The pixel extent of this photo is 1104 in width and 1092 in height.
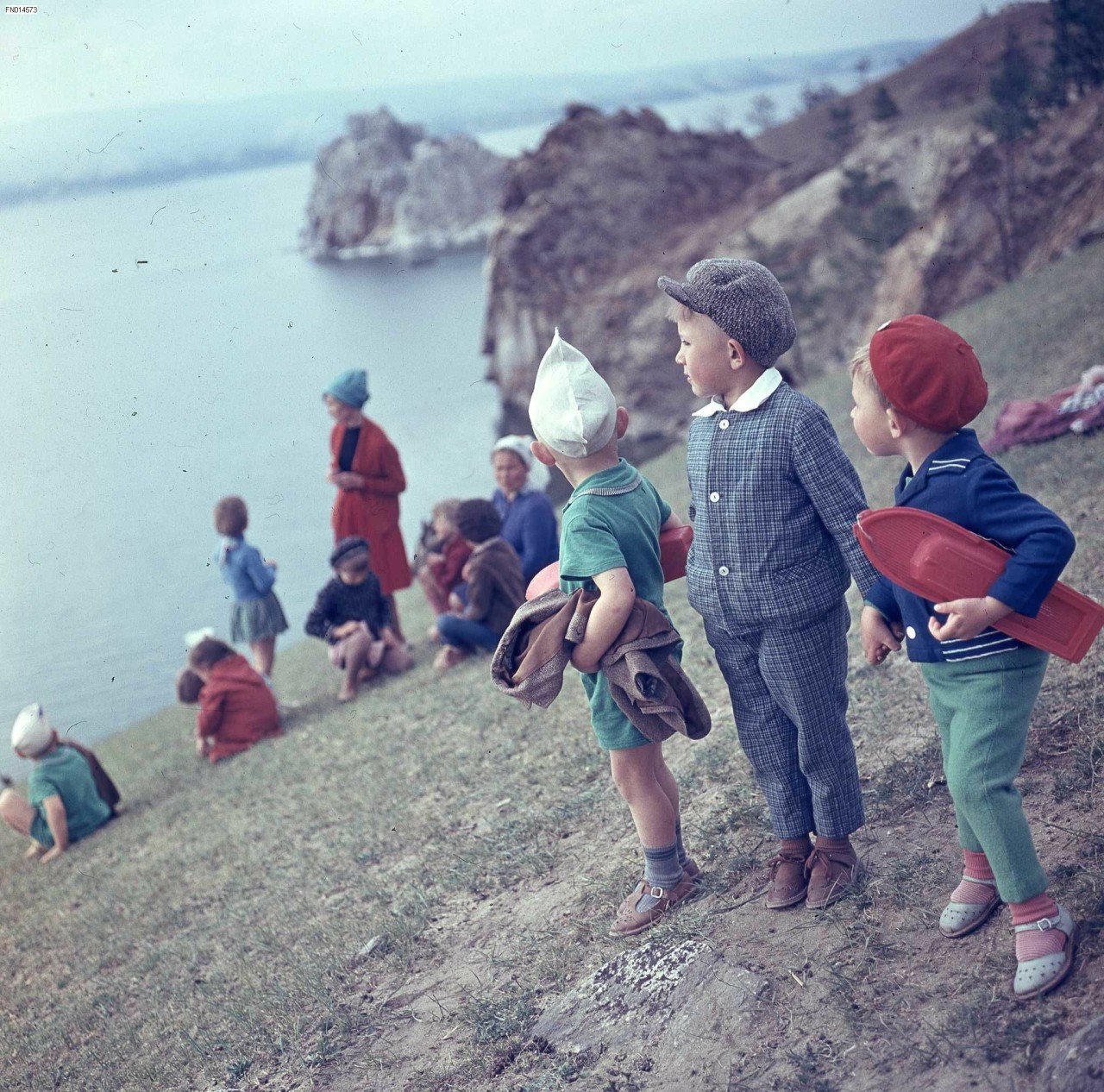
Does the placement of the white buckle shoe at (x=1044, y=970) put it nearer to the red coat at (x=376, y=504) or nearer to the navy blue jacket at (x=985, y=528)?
the navy blue jacket at (x=985, y=528)

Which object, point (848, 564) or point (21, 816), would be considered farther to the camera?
point (21, 816)

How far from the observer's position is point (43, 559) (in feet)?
72.6

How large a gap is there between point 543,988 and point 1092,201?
1689cm

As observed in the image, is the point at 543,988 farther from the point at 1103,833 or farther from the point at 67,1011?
the point at 67,1011

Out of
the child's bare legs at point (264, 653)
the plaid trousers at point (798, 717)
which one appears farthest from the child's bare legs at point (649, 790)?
the child's bare legs at point (264, 653)

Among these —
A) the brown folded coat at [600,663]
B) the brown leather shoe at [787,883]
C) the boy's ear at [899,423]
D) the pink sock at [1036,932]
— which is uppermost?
the boy's ear at [899,423]

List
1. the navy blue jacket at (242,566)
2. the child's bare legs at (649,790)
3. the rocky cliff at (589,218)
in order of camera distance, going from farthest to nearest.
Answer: the rocky cliff at (589,218) < the navy blue jacket at (242,566) < the child's bare legs at (649,790)

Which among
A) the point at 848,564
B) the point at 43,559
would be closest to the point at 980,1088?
the point at 848,564

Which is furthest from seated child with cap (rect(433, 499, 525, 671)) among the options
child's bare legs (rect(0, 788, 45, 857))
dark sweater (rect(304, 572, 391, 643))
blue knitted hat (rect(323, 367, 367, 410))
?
child's bare legs (rect(0, 788, 45, 857))

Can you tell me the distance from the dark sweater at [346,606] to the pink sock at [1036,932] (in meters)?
5.68

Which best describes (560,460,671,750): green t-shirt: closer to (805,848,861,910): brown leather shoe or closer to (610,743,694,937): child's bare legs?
(610,743,694,937): child's bare legs

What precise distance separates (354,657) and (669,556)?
498 centimetres

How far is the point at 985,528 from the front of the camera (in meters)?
2.50

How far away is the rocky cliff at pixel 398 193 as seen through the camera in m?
73.3
